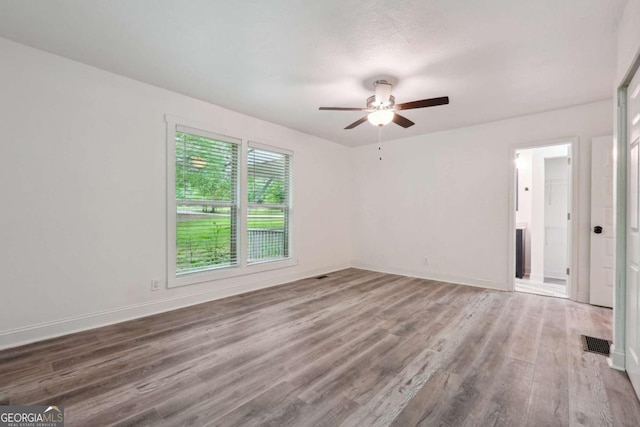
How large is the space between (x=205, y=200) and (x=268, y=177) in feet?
3.83

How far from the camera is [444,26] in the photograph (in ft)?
7.17

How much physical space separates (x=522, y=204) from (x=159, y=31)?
251 inches

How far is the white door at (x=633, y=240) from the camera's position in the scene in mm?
1831

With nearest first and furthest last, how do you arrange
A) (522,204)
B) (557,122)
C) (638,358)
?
1. (638,358)
2. (557,122)
3. (522,204)

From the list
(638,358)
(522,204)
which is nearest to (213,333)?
(638,358)

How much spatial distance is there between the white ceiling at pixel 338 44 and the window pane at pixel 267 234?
1790 mm

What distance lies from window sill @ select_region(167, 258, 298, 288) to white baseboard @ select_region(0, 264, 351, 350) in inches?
5.9

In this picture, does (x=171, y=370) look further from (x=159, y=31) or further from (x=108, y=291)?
(x=159, y=31)

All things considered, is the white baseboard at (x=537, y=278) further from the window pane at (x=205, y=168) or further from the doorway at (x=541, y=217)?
the window pane at (x=205, y=168)

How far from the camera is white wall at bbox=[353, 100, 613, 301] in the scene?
3830 mm

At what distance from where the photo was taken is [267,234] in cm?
464

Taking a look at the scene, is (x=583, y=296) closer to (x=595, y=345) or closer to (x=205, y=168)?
(x=595, y=345)

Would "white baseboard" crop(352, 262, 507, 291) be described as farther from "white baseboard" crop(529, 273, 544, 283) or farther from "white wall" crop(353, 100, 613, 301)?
"white baseboard" crop(529, 273, 544, 283)

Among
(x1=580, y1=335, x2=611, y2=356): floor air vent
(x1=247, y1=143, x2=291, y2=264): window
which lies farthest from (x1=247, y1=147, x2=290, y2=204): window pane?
(x1=580, y1=335, x2=611, y2=356): floor air vent
